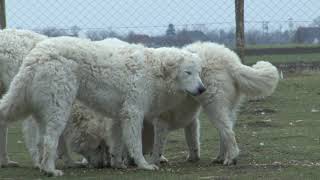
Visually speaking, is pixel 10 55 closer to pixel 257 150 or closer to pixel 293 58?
pixel 257 150

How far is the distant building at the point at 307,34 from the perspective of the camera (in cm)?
2187

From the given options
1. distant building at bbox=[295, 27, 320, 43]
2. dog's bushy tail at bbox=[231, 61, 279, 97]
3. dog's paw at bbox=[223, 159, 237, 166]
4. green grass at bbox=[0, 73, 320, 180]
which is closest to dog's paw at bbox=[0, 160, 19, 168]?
green grass at bbox=[0, 73, 320, 180]

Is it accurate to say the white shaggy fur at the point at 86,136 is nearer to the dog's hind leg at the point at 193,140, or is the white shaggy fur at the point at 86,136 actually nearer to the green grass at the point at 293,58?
the dog's hind leg at the point at 193,140

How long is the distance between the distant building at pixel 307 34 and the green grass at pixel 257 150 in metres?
4.64

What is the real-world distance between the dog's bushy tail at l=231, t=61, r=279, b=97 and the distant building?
11.2 m

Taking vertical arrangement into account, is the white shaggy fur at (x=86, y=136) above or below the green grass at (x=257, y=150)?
above

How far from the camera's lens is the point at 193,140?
10.4 metres

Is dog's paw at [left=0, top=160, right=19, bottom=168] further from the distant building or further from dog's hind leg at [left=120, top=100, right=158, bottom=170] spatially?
the distant building

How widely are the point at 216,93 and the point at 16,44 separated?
2.53 metres

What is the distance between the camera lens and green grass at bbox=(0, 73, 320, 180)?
8586 mm

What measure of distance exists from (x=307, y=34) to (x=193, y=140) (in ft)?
44.3

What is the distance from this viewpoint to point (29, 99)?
868 centimetres

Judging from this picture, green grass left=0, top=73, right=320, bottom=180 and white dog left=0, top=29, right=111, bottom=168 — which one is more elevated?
white dog left=0, top=29, right=111, bottom=168

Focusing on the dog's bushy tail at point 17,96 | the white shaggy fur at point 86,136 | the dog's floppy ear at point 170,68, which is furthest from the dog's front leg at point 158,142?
the dog's bushy tail at point 17,96
